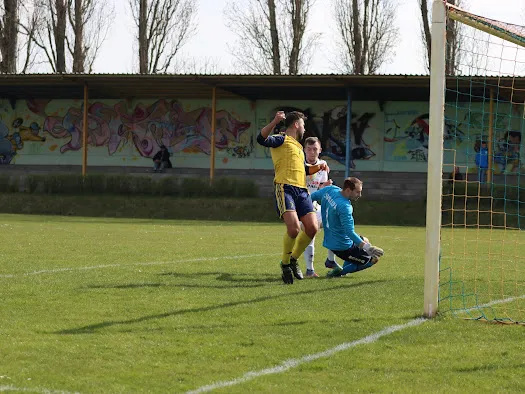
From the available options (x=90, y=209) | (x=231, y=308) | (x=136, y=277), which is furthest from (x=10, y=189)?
(x=231, y=308)

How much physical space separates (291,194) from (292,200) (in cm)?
7

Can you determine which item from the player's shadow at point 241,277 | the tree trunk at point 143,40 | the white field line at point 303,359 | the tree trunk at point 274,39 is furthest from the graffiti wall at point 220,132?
the white field line at point 303,359

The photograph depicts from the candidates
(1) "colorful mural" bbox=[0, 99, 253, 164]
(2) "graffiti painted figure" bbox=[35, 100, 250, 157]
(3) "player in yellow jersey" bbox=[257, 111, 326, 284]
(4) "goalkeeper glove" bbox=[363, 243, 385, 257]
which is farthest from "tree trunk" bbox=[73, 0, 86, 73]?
(4) "goalkeeper glove" bbox=[363, 243, 385, 257]

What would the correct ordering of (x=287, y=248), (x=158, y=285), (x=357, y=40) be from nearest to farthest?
(x=158, y=285), (x=287, y=248), (x=357, y=40)

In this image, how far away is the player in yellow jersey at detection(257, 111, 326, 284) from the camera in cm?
938

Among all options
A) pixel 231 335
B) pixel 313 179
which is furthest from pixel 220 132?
pixel 231 335

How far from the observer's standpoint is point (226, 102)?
37531 millimetres

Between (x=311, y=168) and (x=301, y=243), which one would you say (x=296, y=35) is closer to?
(x=311, y=168)

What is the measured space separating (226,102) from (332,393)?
33365 mm

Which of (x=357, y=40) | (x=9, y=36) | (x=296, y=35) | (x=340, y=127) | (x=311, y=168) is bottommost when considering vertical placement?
(x=311, y=168)

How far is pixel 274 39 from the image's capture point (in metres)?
42.5

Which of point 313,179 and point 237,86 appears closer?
point 313,179

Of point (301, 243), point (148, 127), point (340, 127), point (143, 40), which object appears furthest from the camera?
point (143, 40)

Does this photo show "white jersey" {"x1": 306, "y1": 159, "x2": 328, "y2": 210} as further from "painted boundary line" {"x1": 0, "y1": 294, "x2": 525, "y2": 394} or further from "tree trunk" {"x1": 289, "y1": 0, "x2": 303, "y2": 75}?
"tree trunk" {"x1": 289, "y1": 0, "x2": 303, "y2": 75}
